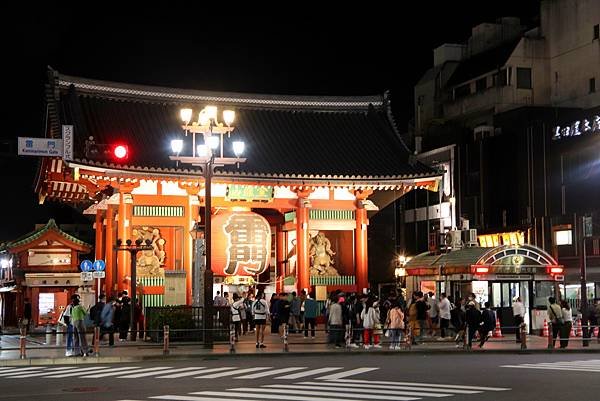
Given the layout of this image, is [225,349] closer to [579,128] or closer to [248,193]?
[248,193]

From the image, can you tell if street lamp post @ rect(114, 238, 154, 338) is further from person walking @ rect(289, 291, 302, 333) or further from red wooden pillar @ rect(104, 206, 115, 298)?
person walking @ rect(289, 291, 302, 333)

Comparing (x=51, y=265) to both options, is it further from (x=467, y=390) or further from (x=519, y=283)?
(x=467, y=390)

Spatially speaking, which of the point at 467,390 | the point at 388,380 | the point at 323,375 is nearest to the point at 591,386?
the point at 467,390

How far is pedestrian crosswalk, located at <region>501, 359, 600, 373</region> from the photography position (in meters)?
21.3

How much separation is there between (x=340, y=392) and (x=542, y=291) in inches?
838

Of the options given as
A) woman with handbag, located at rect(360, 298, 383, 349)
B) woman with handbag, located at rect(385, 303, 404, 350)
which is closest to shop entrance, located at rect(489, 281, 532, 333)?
woman with handbag, located at rect(360, 298, 383, 349)

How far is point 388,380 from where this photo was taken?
18.4 m

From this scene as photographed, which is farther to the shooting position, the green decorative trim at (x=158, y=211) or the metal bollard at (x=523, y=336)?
the green decorative trim at (x=158, y=211)

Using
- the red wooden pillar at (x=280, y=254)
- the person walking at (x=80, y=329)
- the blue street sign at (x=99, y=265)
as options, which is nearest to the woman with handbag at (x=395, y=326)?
Answer: the person walking at (x=80, y=329)

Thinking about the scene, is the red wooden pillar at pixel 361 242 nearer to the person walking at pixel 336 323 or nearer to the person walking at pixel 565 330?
the person walking at pixel 336 323

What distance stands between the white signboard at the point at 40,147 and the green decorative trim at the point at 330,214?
10689 millimetres

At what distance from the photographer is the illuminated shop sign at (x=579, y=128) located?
172 feet

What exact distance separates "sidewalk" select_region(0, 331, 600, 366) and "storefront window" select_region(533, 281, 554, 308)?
11.1 feet

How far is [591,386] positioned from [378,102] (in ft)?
84.1
